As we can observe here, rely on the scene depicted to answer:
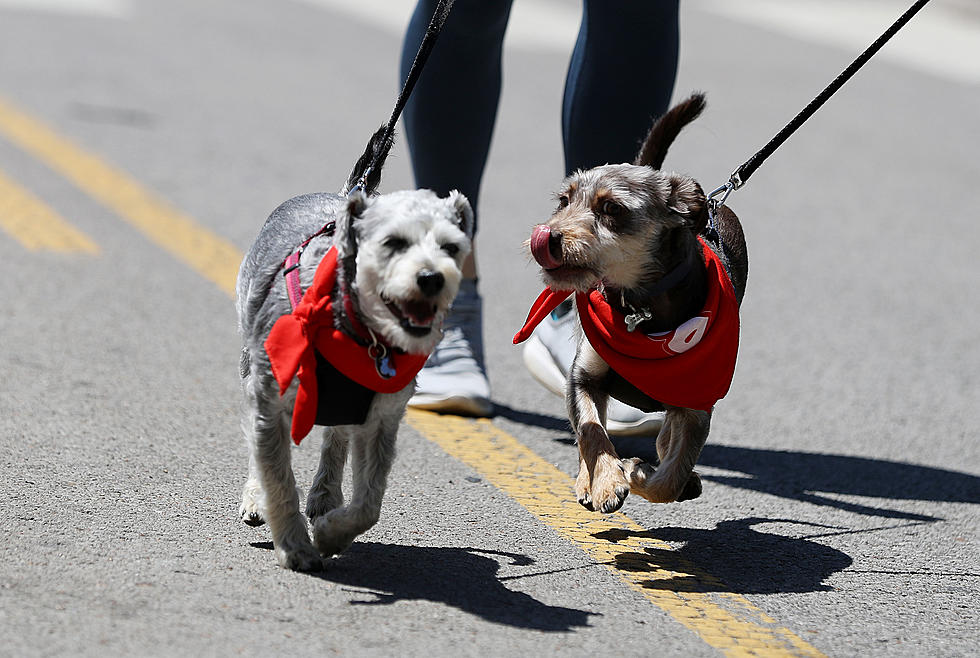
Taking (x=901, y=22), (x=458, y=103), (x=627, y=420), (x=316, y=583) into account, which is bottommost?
(x=316, y=583)

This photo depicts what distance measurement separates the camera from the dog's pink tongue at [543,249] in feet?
13.1

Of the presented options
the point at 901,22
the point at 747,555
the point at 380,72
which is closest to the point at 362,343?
the point at 747,555

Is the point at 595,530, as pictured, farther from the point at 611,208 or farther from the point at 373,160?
the point at 373,160

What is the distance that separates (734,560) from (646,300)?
771mm

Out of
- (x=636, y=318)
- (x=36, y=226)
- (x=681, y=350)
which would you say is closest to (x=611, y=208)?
(x=636, y=318)

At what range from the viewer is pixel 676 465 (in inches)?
162

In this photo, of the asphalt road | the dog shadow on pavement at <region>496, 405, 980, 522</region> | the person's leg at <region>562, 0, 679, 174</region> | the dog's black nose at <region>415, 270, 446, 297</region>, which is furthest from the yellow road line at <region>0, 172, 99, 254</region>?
the dog's black nose at <region>415, 270, 446, 297</region>

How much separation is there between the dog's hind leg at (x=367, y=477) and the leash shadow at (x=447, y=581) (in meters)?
0.09

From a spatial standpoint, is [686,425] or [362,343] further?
[686,425]

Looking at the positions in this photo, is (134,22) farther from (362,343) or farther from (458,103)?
(362,343)

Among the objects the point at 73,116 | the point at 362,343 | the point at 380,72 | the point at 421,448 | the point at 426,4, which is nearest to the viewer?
the point at 362,343

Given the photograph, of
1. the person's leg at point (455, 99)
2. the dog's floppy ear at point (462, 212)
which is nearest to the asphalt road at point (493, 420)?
the person's leg at point (455, 99)

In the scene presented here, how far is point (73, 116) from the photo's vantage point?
9.96 m

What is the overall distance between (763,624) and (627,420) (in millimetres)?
1507
